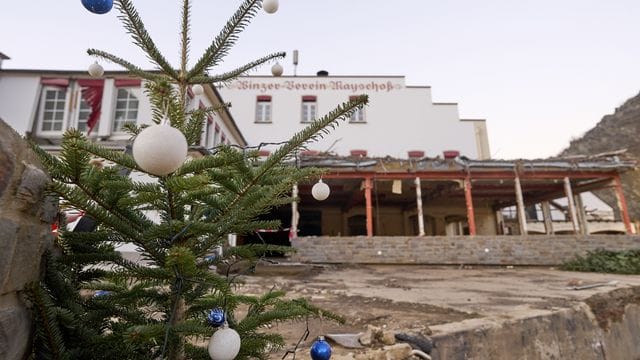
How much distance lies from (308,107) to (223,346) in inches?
776

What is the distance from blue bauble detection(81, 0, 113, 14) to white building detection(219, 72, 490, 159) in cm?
1783

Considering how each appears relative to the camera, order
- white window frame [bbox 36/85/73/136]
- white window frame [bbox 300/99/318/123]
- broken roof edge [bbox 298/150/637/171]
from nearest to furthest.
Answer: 1. white window frame [bbox 36/85/73/136]
2. broken roof edge [bbox 298/150/637/171]
3. white window frame [bbox 300/99/318/123]

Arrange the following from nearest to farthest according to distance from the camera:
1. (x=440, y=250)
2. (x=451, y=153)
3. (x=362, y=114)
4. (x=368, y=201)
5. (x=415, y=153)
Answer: (x=440, y=250)
(x=368, y=201)
(x=415, y=153)
(x=451, y=153)
(x=362, y=114)

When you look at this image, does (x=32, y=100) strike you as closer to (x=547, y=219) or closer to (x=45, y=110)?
(x=45, y=110)

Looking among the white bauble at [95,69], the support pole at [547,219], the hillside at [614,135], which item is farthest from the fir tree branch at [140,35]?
the hillside at [614,135]

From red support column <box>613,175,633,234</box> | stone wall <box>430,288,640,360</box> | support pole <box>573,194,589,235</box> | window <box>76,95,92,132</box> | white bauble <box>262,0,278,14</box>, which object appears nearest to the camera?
white bauble <box>262,0,278,14</box>

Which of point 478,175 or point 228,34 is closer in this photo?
point 228,34

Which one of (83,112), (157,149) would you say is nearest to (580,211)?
(157,149)

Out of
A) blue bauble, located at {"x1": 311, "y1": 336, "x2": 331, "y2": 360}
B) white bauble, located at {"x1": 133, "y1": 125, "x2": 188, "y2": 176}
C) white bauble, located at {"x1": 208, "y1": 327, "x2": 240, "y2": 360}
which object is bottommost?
blue bauble, located at {"x1": 311, "y1": 336, "x2": 331, "y2": 360}

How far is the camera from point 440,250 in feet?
40.9

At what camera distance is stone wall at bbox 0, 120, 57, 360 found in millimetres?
909

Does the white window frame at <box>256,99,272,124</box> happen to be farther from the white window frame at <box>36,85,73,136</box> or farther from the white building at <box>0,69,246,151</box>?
the white window frame at <box>36,85,73,136</box>

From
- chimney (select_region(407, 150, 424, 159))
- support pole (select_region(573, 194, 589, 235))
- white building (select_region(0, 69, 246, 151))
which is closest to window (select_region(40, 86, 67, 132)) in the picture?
white building (select_region(0, 69, 246, 151))

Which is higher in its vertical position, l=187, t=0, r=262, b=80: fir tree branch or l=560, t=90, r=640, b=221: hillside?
l=560, t=90, r=640, b=221: hillside
